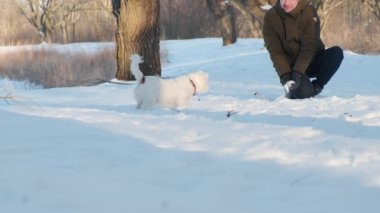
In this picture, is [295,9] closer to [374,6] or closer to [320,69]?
[320,69]

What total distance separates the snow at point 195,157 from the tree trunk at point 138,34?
2.85m

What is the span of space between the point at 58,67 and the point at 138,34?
22.9 feet

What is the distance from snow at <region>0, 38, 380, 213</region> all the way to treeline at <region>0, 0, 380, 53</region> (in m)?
11.3

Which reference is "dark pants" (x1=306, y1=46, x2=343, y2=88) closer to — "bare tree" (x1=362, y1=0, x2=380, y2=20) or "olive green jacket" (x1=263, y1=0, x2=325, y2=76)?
"olive green jacket" (x1=263, y1=0, x2=325, y2=76)

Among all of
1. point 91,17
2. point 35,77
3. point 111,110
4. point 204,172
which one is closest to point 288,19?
point 111,110

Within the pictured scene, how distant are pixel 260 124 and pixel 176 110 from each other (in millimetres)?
1078

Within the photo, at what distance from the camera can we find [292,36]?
5574 millimetres

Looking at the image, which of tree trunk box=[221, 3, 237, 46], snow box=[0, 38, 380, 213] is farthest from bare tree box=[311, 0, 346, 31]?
snow box=[0, 38, 380, 213]

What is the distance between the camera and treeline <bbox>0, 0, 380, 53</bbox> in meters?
21.7

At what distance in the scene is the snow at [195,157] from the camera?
8.45ft

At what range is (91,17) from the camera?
3606cm

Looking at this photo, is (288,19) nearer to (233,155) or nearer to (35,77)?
(233,155)

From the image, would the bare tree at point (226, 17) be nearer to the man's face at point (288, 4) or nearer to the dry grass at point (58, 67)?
the dry grass at point (58, 67)

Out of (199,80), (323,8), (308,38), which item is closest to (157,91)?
(199,80)
